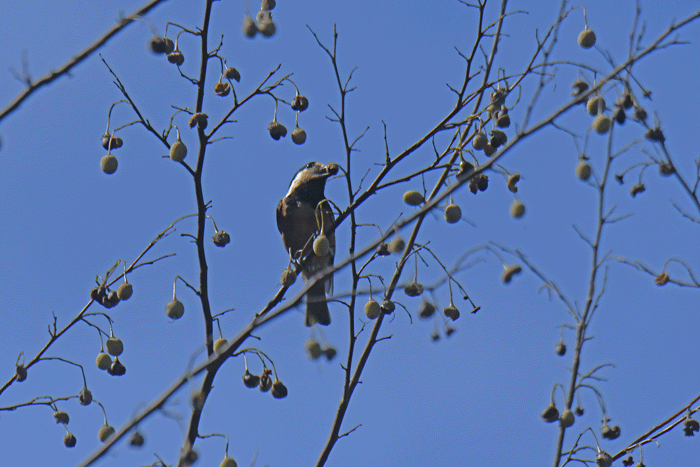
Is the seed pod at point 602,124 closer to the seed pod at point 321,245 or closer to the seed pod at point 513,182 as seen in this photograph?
the seed pod at point 513,182

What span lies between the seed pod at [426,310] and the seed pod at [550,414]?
1002 mm

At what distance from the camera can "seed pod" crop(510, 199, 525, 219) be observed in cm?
277

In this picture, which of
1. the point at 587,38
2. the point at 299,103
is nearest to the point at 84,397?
the point at 299,103

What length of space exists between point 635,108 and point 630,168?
96cm

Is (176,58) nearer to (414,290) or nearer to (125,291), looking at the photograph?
(125,291)

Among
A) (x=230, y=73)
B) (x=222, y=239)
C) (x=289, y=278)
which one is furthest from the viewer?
(x=222, y=239)

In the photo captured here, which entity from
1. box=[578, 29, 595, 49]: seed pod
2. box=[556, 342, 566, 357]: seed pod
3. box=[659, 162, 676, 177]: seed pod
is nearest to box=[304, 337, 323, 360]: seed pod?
box=[578, 29, 595, 49]: seed pod

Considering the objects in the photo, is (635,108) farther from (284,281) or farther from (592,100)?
(284,281)

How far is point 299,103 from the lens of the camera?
346 centimetres

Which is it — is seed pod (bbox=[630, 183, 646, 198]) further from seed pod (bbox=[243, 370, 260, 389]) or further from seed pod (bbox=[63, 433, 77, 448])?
seed pod (bbox=[63, 433, 77, 448])

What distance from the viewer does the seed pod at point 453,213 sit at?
2875 millimetres

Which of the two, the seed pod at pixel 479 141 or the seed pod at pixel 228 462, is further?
the seed pod at pixel 479 141

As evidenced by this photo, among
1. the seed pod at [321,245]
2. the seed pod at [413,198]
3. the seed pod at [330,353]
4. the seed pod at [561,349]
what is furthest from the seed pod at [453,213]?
the seed pod at [561,349]

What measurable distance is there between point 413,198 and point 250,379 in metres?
0.95
